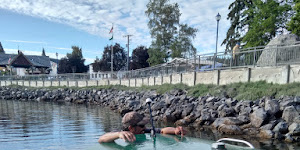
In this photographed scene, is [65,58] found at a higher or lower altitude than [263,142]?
higher

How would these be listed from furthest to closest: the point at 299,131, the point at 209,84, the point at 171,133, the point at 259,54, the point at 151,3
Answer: the point at 151,3, the point at 209,84, the point at 259,54, the point at 299,131, the point at 171,133

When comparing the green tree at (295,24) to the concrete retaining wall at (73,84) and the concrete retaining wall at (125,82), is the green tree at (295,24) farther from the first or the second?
the concrete retaining wall at (73,84)

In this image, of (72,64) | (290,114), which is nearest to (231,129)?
(290,114)

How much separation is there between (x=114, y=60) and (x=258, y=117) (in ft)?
166

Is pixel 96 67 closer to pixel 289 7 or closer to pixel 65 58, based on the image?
pixel 65 58

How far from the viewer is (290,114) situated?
27.7 ft

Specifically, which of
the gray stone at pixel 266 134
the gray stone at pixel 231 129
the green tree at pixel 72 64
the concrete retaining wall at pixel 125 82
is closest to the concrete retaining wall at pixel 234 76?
the concrete retaining wall at pixel 125 82

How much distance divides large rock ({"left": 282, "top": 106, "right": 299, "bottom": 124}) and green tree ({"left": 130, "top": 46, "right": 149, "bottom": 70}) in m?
40.7

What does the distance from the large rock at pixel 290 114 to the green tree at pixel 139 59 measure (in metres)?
40.7

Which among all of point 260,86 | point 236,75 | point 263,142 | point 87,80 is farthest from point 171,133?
point 87,80

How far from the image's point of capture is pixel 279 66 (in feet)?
37.1

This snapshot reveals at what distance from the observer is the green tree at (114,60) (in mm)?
56469

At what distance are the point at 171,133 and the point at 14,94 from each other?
3939 centimetres

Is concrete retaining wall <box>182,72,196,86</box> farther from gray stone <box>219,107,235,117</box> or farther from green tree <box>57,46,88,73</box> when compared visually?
green tree <box>57,46,88,73</box>
